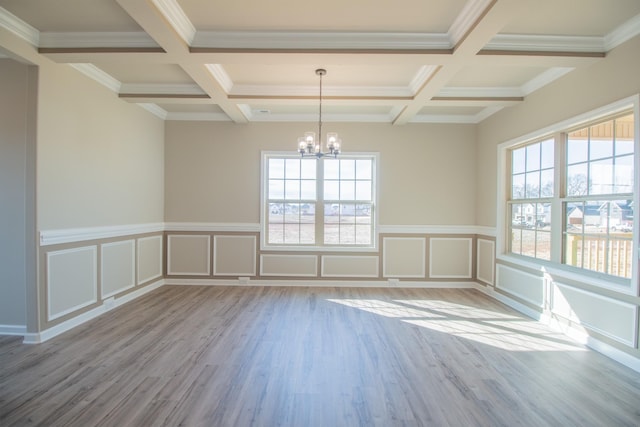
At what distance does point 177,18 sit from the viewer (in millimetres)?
2654

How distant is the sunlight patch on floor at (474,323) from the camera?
10.6 feet

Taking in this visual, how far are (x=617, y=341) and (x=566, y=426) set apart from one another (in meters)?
1.42

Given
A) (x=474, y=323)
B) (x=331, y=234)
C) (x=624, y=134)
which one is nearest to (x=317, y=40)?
(x=624, y=134)

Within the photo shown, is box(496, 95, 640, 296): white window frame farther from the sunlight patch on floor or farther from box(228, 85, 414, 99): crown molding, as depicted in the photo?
box(228, 85, 414, 99): crown molding

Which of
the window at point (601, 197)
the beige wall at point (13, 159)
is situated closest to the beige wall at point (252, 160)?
the window at point (601, 197)

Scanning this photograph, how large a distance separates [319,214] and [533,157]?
3.24m

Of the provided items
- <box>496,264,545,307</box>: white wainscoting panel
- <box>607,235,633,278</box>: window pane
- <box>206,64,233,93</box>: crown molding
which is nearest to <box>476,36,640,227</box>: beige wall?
<box>496,264,545,307</box>: white wainscoting panel

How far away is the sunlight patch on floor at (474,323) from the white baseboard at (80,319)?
9.53ft

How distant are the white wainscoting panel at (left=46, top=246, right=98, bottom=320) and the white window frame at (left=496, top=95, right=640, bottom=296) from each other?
17.7ft

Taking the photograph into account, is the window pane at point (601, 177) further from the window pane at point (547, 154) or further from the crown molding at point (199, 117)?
the crown molding at point (199, 117)

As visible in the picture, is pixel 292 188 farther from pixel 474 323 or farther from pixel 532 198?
pixel 532 198

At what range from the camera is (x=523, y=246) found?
14.5 feet

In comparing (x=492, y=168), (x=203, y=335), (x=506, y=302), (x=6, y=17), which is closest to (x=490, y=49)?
(x=492, y=168)

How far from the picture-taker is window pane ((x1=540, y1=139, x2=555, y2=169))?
3.85m
